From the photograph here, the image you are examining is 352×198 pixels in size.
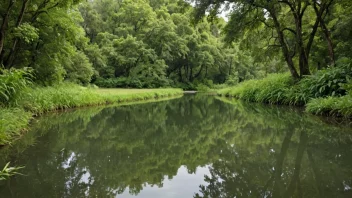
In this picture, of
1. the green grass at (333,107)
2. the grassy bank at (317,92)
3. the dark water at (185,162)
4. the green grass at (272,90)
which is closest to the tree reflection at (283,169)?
the dark water at (185,162)

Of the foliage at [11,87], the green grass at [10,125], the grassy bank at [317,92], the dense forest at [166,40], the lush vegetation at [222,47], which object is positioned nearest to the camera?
the green grass at [10,125]

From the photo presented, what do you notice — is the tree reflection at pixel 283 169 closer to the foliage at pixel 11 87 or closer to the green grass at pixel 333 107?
the green grass at pixel 333 107

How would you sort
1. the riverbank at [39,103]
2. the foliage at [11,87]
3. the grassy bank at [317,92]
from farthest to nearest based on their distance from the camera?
the grassy bank at [317,92]
the foliage at [11,87]
the riverbank at [39,103]

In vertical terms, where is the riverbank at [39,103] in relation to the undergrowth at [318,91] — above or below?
below

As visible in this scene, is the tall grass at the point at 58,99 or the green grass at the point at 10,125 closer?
the green grass at the point at 10,125

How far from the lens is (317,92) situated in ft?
35.7

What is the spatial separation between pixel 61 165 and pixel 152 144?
1819mm

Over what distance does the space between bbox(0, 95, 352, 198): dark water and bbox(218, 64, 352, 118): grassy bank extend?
65.8 inches

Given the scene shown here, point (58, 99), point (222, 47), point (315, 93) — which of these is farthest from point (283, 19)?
point (58, 99)

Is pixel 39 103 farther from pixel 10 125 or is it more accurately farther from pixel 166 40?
pixel 166 40

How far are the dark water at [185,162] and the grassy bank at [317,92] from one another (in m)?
1.67

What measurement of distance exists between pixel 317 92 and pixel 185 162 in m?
8.63

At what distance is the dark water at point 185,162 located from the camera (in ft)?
10.0

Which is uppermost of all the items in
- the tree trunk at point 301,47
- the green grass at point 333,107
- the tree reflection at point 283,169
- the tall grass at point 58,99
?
the tree trunk at point 301,47
